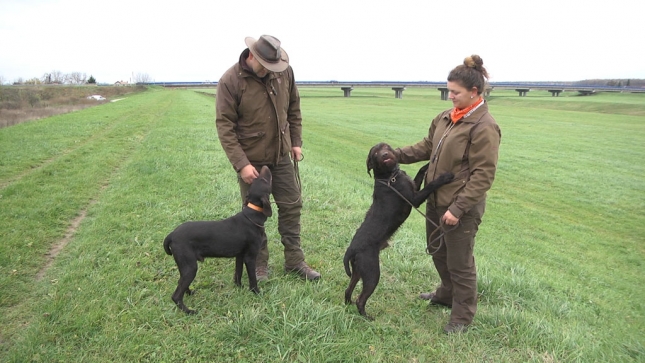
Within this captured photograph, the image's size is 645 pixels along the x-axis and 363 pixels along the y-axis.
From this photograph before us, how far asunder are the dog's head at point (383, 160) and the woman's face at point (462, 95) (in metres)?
0.82

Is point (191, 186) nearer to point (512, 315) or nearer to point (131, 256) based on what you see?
point (131, 256)

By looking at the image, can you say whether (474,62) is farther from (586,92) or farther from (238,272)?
(586,92)

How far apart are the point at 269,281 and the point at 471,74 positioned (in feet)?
10.1

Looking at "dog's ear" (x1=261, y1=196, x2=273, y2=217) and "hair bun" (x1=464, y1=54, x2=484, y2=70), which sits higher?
"hair bun" (x1=464, y1=54, x2=484, y2=70)

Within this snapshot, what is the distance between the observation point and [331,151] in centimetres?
1938

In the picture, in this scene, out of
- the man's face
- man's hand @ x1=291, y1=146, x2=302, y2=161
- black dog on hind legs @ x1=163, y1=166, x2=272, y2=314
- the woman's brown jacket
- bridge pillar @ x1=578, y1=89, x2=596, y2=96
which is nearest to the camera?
the woman's brown jacket

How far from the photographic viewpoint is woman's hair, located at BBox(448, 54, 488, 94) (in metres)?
3.50

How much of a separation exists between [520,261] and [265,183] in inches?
244

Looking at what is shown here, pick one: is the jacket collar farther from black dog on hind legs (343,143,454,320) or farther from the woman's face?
black dog on hind legs (343,143,454,320)

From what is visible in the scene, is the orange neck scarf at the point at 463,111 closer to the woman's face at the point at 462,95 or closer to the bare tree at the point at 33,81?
the woman's face at the point at 462,95

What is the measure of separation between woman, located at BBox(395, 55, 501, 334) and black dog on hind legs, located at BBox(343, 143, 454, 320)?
226mm

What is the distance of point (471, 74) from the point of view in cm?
350

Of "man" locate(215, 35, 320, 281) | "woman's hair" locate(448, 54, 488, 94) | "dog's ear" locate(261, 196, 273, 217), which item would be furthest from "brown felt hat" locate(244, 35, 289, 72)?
"woman's hair" locate(448, 54, 488, 94)

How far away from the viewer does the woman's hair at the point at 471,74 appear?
350cm
